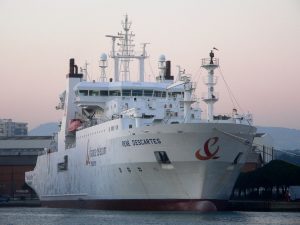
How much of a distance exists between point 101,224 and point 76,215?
10944 millimetres

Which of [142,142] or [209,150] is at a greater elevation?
[142,142]

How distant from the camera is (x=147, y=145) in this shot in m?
54.1

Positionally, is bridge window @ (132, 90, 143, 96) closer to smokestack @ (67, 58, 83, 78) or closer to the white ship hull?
the white ship hull

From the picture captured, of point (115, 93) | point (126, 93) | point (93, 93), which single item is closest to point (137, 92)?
point (126, 93)

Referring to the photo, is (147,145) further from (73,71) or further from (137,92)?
(73,71)

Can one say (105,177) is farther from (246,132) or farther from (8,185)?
(8,185)

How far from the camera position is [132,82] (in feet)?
211

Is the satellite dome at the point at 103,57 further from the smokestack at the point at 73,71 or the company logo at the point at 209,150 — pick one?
the company logo at the point at 209,150

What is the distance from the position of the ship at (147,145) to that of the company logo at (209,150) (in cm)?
6


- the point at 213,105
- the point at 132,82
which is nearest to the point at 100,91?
the point at 132,82

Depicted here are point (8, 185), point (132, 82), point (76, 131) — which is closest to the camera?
point (132, 82)

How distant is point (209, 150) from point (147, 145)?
12.9 ft

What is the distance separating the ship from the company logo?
0.06 metres

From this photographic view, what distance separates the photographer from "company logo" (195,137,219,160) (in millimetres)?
52719
